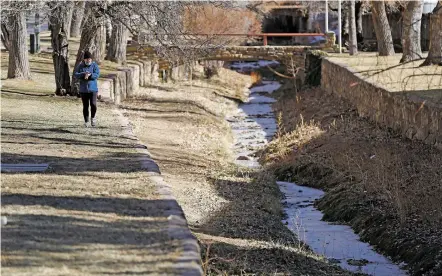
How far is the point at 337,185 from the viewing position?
21.1 meters

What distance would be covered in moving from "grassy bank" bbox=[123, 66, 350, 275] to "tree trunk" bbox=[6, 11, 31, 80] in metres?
3.16

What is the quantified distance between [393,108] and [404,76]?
13.3ft

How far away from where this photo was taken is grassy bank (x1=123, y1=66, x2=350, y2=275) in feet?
43.2

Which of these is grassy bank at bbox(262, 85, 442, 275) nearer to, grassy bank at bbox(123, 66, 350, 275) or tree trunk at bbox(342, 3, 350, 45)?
grassy bank at bbox(123, 66, 350, 275)

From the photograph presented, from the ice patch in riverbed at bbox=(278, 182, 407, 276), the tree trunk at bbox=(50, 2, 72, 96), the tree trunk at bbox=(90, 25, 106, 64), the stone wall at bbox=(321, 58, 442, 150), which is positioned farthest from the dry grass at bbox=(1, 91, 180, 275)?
the tree trunk at bbox=(90, 25, 106, 64)

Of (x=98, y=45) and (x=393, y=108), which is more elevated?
(x=98, y=45)

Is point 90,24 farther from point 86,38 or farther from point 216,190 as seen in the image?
point 216,190

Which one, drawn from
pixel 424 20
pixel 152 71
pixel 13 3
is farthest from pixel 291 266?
pixel 424 20

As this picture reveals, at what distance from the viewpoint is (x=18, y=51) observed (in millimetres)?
26234

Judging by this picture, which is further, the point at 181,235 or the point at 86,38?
the point at 86,38

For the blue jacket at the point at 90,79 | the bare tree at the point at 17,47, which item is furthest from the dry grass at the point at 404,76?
the bare tree at the point at 17,47

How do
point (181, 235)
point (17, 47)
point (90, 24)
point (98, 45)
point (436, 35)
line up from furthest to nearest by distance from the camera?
point (98, 45), point (436, 35), point (17, 47), point (90, 24), point (181, 235)

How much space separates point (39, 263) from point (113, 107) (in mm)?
14975

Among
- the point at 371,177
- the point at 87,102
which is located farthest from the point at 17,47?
the point at 371,177
